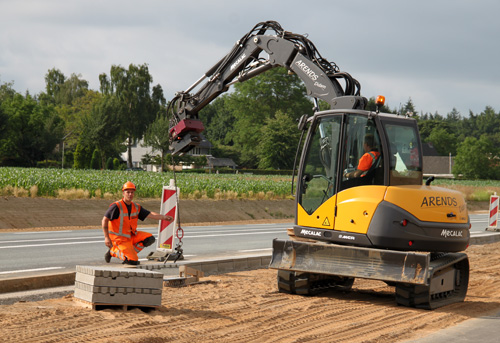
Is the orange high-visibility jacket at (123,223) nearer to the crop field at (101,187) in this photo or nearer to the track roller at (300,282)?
the track roller at (300,282)

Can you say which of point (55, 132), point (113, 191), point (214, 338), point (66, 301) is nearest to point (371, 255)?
point (214, 338)

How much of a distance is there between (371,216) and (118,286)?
351 centimetres

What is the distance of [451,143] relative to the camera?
143500 mm

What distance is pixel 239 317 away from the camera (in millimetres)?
7441

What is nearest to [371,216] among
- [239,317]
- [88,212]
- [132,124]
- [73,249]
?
[239,317]

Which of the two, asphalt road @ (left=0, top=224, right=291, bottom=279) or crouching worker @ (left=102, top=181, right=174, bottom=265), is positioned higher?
crouching worker @ (left=102, top=181, right=174, bottom=265)

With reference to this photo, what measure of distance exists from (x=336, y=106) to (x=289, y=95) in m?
87.6

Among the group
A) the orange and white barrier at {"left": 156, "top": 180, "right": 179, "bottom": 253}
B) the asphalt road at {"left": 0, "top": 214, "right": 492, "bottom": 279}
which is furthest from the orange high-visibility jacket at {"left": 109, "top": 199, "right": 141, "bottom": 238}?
the orange and white barrier at {"left": 156, "top": 180, "right": 179, "bottom": 253}

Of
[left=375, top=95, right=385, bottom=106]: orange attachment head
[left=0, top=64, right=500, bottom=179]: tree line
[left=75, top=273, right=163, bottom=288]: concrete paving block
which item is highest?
[left=0, top=64, right=500, bottom=179]: tree line

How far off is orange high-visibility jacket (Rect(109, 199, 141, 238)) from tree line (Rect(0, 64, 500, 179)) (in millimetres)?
55545

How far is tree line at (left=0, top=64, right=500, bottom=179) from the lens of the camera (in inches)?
3046

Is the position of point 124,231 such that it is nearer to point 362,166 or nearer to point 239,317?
point 239,317

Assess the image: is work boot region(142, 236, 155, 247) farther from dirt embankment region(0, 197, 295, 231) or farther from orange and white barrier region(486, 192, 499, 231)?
orange and white barrier region(486, 192, 499, 231)

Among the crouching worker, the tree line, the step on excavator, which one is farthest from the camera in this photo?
the tree line
